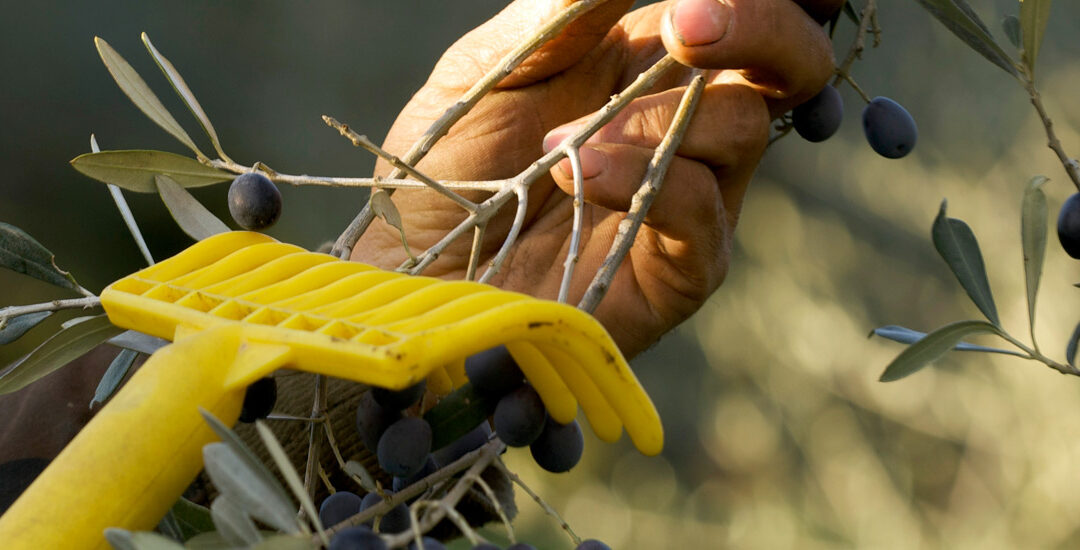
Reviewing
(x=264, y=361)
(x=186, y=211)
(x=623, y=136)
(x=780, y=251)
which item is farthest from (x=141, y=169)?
(x=780, y=251)

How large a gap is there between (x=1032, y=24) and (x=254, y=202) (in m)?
0.54

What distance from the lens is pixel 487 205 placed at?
58 centimetres

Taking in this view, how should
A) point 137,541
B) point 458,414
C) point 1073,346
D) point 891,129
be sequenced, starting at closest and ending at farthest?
point 137,541 → point 458,414 → point 1073,346 → point 891,129

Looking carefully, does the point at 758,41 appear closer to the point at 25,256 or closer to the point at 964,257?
the point at 964,257

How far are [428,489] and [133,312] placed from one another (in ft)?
0.62

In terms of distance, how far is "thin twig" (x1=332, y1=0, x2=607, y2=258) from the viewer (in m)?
0.61

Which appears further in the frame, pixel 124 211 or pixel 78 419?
pixel 78 419

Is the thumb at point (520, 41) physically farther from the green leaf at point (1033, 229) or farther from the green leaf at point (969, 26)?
the green leaf at point (1033, 229)

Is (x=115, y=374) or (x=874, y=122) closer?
(x=115, y=374)

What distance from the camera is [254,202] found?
0.56 metres

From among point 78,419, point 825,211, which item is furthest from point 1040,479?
point 78,419

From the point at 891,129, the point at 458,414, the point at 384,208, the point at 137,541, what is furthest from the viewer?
the point at 891,129

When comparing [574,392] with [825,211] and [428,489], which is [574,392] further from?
[825,211]

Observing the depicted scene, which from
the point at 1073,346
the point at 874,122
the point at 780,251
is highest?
the point at 874,122
